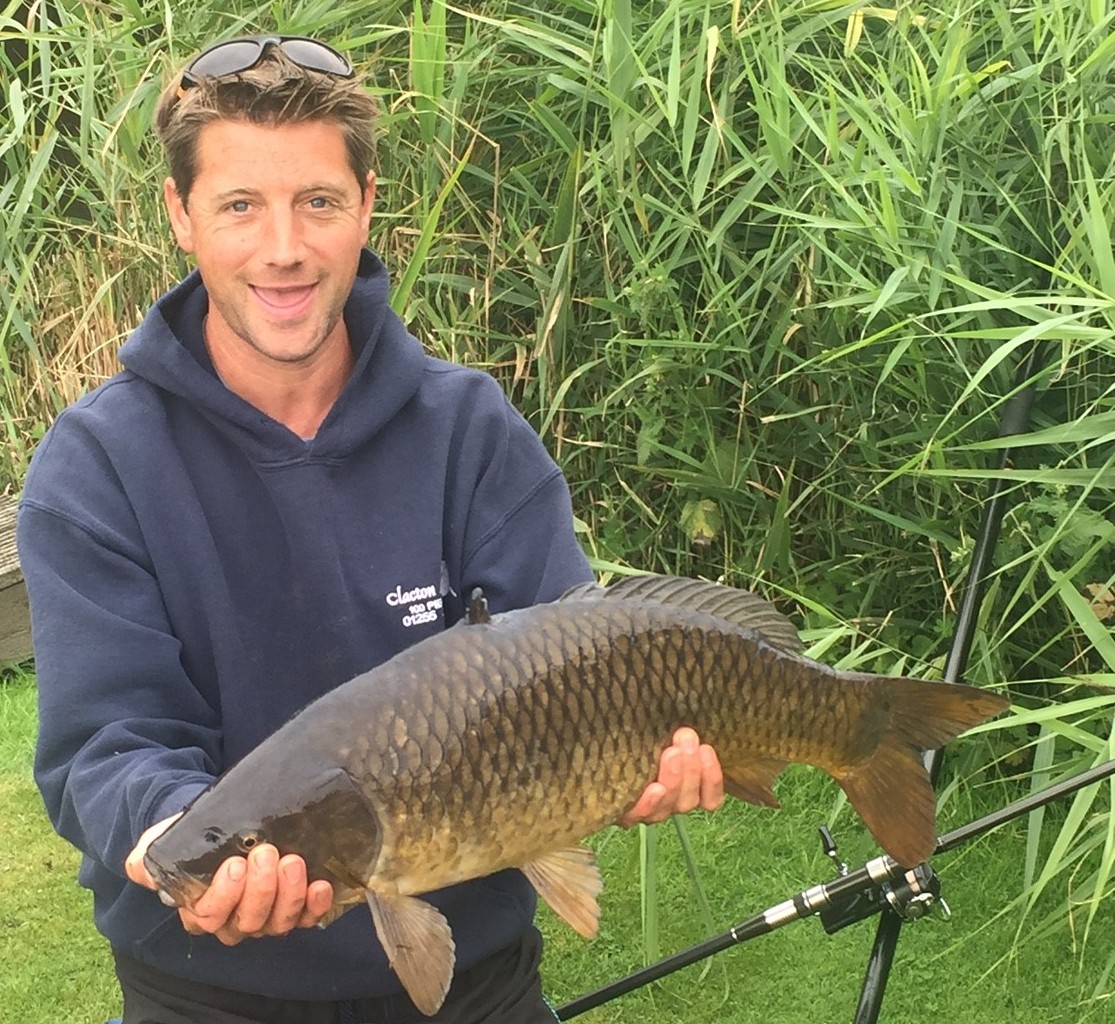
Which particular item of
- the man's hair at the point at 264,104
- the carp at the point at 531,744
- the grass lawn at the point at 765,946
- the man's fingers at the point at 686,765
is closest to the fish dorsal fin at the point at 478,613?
the carp at the point at 531,744

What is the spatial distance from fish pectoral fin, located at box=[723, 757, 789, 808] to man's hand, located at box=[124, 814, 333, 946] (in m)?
0.42

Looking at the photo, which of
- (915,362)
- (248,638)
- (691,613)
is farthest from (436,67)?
(691,613)

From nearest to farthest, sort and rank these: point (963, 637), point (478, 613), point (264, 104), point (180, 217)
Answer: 1. point (478, 613)
2. point (264, 104)
3. point (180, 217)
4. point (963, 637)

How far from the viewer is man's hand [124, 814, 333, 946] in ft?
3.81

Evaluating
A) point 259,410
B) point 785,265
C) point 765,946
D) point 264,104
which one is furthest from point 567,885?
point 785,265

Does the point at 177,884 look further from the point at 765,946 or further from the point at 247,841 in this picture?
the point at 765,946

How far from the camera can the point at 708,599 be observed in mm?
1369

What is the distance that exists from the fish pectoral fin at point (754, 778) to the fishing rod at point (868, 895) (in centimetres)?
24

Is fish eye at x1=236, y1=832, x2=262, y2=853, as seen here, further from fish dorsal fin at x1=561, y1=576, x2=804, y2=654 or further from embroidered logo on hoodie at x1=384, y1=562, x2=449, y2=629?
embroidered logo on hoodie at x1=384, y1=562, x2=449, y2=629

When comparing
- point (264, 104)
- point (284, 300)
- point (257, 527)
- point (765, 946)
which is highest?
point (264, 104)

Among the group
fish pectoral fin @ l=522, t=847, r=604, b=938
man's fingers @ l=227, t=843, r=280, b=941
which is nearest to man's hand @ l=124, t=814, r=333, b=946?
man's fingers @ l=227, t=843, r=280, b=941

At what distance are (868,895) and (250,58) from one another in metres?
1.15

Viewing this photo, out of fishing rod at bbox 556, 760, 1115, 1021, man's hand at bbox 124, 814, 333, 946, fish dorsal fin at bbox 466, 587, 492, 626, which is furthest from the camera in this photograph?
fishing rod at bbox 556, 760, 1115, 1021

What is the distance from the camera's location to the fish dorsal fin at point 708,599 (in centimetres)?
135
